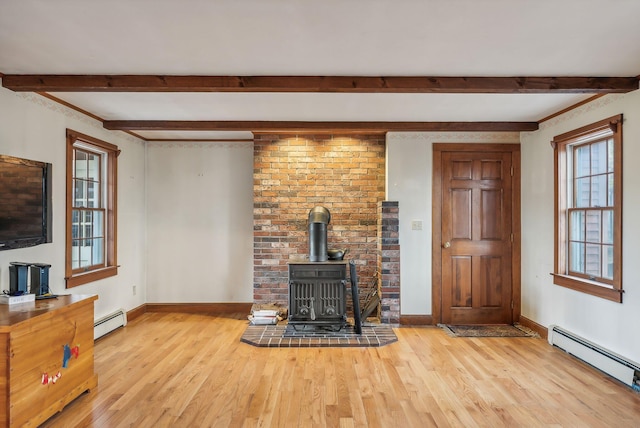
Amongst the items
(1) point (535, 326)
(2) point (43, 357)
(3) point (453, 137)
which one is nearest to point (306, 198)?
(3) point (453, 137)

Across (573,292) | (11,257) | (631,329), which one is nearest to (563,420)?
(631,329)

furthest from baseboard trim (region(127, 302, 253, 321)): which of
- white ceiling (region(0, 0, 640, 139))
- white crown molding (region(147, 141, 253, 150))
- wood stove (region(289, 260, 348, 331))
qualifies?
white ceiling (region(0, 0, 640, 139))

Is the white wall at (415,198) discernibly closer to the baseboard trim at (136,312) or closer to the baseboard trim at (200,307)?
the baseboard trim at (200,307)

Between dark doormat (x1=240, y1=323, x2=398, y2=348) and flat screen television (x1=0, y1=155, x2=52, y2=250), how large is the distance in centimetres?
213

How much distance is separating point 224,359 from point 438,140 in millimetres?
3361

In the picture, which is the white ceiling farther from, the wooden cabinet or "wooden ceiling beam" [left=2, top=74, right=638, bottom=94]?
the wooden cabinet

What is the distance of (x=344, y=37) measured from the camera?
2.51m

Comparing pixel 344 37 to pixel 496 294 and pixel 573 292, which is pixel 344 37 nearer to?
pixel 573 292

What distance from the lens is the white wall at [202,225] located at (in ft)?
18.9

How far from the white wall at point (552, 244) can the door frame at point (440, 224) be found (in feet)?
0.28

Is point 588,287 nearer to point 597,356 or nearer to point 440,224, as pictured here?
point 597,356

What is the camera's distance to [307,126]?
473 centimetres

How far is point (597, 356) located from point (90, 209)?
16.5ft

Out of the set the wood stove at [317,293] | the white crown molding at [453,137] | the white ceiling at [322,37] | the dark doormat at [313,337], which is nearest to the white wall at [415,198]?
the white crown molding at [453,137]
